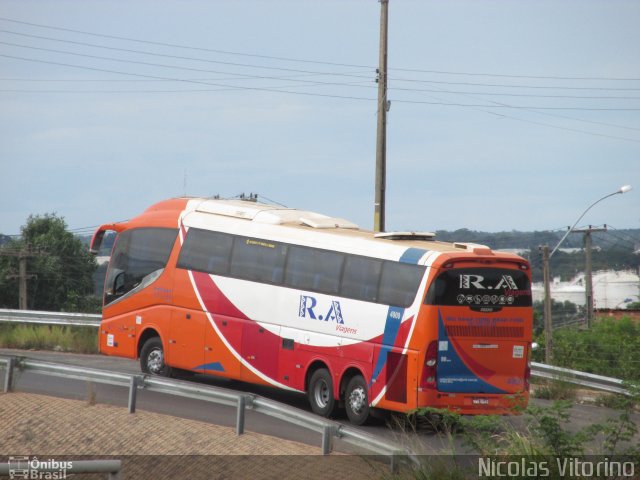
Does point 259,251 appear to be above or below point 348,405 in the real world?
above

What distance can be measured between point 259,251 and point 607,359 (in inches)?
646

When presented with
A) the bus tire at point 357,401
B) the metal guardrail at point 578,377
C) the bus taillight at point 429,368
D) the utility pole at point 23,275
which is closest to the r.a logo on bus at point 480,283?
the bus taillight at point 429,368

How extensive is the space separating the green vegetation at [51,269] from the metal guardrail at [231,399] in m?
38.4

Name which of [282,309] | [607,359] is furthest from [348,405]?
[607,359]

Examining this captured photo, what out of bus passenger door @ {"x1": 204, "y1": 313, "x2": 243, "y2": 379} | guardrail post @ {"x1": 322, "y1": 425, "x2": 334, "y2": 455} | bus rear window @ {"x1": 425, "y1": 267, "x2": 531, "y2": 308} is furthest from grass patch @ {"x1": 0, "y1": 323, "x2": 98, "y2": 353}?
guardrail post @ {"x1": 322, "y1": 425, "x2": 334, "y2": 455}

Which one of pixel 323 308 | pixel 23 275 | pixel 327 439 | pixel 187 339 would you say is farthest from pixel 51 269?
pixel 327 439

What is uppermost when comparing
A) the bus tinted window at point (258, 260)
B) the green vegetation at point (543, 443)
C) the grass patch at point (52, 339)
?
the bus tinted window at point (258, 260)

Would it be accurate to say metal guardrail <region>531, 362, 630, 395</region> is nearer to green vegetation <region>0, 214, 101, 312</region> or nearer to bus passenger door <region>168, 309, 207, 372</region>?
bus passenger door <region>168, 309, 207, 372</region>

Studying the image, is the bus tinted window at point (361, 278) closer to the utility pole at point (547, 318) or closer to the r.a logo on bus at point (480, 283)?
the r.a logo on bus at point (480, 283)

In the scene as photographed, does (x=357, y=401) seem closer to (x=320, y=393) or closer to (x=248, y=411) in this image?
(x=320, y=393)

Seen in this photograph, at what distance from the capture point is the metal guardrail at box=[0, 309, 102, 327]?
29.7 metres

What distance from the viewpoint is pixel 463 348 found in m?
17.9

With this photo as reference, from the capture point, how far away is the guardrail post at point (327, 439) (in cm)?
1361

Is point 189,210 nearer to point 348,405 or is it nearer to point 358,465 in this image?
point 348,405
